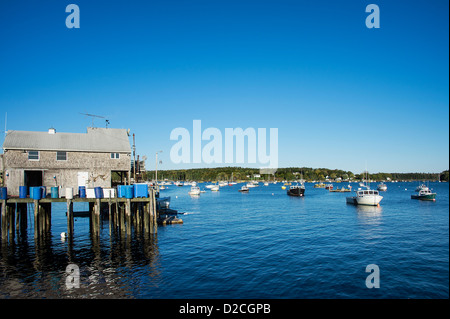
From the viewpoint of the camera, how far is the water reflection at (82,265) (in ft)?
64.1

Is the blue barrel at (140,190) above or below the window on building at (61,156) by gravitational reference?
below

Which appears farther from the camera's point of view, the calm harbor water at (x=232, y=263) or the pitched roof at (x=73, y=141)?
the pitched roof at (x=73, y=141)

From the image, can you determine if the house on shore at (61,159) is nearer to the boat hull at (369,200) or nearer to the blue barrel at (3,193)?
the blue barrel at (3,193)

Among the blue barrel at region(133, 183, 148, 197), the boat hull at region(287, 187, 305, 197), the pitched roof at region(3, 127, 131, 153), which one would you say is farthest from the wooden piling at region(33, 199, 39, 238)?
the boat hull at region(287, 187, 305, 197)

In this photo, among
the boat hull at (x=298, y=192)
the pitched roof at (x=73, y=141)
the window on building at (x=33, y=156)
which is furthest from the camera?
the boat hull at (x=298, y=192)

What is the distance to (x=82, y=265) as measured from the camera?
81.8 ft

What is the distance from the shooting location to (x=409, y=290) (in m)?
19.8

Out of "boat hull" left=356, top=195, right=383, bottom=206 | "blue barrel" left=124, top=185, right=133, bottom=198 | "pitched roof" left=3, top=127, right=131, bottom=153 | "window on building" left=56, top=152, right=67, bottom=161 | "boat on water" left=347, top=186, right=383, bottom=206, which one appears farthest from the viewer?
"boat on water" left=347, top=186, right=383, bottom=206

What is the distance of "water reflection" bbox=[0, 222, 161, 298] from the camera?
19.5m

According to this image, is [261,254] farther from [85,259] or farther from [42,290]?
[42,290]

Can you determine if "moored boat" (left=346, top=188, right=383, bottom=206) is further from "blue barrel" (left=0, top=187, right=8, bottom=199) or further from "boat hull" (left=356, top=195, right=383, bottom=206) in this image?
"blue barrel" (left=0, top=187, right=8, bottom=199)

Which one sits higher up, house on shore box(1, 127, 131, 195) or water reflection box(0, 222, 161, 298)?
house on shore box(1, 127, 131, 195)

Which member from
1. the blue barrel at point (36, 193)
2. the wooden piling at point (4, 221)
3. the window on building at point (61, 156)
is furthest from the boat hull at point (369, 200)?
the wooden piling at point (4, 221)
